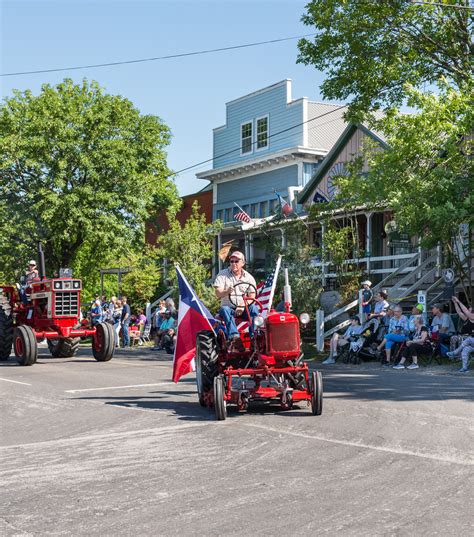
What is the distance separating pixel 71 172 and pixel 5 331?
1815 centimetres

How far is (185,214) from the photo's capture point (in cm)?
4762

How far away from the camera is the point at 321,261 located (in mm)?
29359

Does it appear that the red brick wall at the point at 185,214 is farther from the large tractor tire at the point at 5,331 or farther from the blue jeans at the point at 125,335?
the large tractor tire at the point at 5,331

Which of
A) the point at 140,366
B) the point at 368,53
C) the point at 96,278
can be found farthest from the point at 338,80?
the point at 96,278

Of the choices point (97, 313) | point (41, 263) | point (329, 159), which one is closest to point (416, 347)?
point (41, 263)

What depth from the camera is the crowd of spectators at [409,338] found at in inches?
745

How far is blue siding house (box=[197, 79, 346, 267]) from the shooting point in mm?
38969

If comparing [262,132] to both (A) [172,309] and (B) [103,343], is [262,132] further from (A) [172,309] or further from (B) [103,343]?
(B) [103,343]

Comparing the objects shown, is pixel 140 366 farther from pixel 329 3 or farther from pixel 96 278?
pixel 96 278

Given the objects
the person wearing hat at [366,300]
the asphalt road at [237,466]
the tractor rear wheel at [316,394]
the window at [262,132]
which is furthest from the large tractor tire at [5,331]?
the window at [262,132]

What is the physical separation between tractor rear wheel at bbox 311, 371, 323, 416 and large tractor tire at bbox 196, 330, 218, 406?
55.3 inches

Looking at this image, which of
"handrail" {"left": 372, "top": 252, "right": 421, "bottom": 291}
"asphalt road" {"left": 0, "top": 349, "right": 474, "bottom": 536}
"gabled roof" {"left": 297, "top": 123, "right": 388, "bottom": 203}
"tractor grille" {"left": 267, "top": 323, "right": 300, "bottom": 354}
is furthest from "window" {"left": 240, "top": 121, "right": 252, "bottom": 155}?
"tractor grille" {"left": 267, "top": 323, "right": 300, "bottom": 354}

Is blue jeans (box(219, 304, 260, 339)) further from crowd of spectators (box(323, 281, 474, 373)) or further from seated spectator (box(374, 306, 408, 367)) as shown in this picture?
seated spectator (box(374, 306, 408, 367))

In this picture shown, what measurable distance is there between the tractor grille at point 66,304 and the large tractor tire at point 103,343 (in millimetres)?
737
